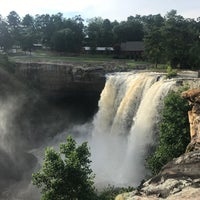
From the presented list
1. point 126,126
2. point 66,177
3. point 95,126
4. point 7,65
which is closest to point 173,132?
point 66,177

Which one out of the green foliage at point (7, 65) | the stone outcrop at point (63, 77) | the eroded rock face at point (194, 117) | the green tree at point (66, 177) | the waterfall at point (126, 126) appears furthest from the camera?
the green foliage at point (7, 65)

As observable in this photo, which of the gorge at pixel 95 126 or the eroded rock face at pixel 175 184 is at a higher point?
the eroded rock face at pixel 175 184

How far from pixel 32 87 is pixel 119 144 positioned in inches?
812

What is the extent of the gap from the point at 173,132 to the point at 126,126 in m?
12.5

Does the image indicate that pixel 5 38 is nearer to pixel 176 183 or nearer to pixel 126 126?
pixel 126 126

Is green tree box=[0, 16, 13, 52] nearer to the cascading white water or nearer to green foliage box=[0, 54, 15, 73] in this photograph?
green foliage box=[0, 54, 15, 73]

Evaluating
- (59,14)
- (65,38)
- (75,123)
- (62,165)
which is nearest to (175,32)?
(75,123)

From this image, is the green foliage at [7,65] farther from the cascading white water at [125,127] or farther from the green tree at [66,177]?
the green tree at [66,177]

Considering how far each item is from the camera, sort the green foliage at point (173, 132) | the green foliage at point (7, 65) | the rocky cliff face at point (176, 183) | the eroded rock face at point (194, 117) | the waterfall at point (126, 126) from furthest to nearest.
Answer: the green foliage at point (7, 65) → the waterfall at point (126, 126) → the green foliage at point (173, 132) → the eroded rock face at point (194, 117) → the rocky cliff face at point (176, 183)

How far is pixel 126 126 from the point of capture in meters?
44.8

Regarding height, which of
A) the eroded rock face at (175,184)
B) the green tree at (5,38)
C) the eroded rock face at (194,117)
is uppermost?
the green tree at (5,38)

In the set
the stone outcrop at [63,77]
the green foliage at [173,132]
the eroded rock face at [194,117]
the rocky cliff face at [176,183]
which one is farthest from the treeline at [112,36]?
the rocky cliff face at [176,183]

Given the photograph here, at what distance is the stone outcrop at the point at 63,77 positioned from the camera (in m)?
57.0

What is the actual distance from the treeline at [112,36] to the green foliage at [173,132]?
28152 mm
